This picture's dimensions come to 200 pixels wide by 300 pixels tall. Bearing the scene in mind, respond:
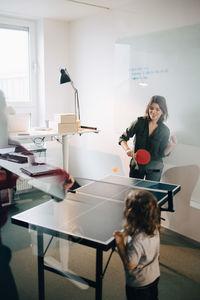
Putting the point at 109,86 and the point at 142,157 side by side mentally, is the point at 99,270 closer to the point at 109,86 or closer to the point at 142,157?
the point at 142,157

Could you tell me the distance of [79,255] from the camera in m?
1.80

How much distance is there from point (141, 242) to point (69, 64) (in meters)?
1.60

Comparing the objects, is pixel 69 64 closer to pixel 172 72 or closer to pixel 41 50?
pixel 172 72

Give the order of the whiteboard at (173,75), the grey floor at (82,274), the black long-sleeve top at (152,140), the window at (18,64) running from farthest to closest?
1. the whiteboard at (173,75)
2. the black long-sleeve top at (152,140)
3. the grey floor at (82,274)
4. the window at (18,64)

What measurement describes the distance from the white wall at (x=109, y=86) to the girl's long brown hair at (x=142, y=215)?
2.55 feet

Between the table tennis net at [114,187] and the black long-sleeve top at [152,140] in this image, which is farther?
the black long-sleeve top at [152,140]

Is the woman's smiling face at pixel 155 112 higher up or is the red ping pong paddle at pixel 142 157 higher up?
the woman's smiling face at pixel 155 112

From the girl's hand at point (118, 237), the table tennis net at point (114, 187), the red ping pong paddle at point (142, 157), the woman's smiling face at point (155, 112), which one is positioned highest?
the woman's smiling face at point (155, 112)

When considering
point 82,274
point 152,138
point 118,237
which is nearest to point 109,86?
point 152,138

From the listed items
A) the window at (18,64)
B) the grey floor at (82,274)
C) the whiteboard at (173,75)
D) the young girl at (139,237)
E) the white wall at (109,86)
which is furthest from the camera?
the white wall at (109,86)

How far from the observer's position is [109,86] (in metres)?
2.53

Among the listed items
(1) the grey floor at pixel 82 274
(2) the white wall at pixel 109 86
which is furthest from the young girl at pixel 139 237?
(2) the white wall at pixel 109 86

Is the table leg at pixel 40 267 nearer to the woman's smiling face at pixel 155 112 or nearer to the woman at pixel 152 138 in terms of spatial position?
the woman at pixel 152 138

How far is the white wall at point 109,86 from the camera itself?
1.98 m
